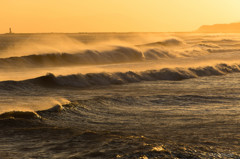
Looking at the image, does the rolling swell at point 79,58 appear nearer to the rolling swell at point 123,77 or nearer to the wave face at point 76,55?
the wave face at point 76,55

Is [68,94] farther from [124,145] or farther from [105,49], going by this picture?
[105,49]

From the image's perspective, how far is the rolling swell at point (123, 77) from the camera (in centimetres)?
1580

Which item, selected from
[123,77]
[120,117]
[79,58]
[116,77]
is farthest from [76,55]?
[120,117]

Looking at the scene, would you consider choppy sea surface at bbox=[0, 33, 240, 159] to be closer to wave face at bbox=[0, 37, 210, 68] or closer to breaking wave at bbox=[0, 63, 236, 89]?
breaking wave at bbox=[0, 63, 236, 89]

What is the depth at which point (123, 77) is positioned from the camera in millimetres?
17625

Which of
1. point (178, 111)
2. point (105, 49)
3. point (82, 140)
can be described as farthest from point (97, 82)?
point (105, 49)

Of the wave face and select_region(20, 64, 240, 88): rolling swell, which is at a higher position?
the wave face

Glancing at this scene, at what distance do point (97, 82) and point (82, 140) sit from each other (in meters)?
9.82

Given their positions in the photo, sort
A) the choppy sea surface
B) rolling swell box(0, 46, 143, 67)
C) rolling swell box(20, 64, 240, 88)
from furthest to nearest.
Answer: rolling swell box(0, 46, 143, 67)
rolling swell box(20, 64, 240, 88)
the choppy sea surface

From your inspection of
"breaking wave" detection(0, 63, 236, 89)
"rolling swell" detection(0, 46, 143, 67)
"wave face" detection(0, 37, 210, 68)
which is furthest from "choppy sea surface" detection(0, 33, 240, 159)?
"wave face" detection(0, 37, 210, 68)

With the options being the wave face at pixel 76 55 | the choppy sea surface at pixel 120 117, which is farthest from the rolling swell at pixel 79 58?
the choppy sea surface at pixel 120 117

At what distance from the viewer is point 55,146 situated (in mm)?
6438

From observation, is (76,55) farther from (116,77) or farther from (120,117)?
(120,117)

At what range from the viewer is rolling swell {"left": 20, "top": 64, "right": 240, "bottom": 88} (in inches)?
622
